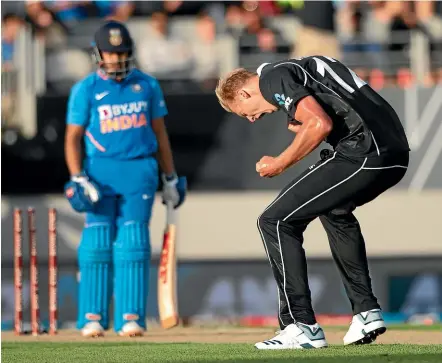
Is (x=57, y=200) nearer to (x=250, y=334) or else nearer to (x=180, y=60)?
(x=180, y=60)

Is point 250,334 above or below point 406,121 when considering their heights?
below

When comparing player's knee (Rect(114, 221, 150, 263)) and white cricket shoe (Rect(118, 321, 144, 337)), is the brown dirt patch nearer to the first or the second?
white cricket shoe (Rect(118, 321, 144, 337))

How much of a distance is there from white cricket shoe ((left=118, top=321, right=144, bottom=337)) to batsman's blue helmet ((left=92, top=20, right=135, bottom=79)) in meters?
1.72

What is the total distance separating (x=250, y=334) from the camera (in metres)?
8.52

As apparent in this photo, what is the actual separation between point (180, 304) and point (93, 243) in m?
3.67

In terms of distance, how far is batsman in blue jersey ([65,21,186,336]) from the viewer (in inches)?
339

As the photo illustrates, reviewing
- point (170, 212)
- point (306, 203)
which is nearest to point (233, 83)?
point (306, 203)

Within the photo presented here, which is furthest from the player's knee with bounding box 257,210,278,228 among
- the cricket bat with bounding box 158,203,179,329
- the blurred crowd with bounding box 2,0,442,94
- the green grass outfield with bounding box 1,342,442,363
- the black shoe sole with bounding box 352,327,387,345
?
the blurred crowd with bounding box 2,0,442,94

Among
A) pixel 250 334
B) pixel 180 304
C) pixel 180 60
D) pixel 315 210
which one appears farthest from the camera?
pixel 180 60

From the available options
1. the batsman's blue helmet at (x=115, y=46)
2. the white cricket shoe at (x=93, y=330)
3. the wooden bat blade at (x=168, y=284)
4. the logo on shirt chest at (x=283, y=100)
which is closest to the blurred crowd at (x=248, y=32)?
the wooden bat blade at (x=168, y=284)

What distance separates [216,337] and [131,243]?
36.0 inches

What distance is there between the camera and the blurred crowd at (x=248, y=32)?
1348cm

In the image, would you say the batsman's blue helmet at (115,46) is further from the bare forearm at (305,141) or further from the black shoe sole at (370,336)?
the black shoe sole at (370,336)

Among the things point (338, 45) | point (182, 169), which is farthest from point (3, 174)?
point (338, 45)
